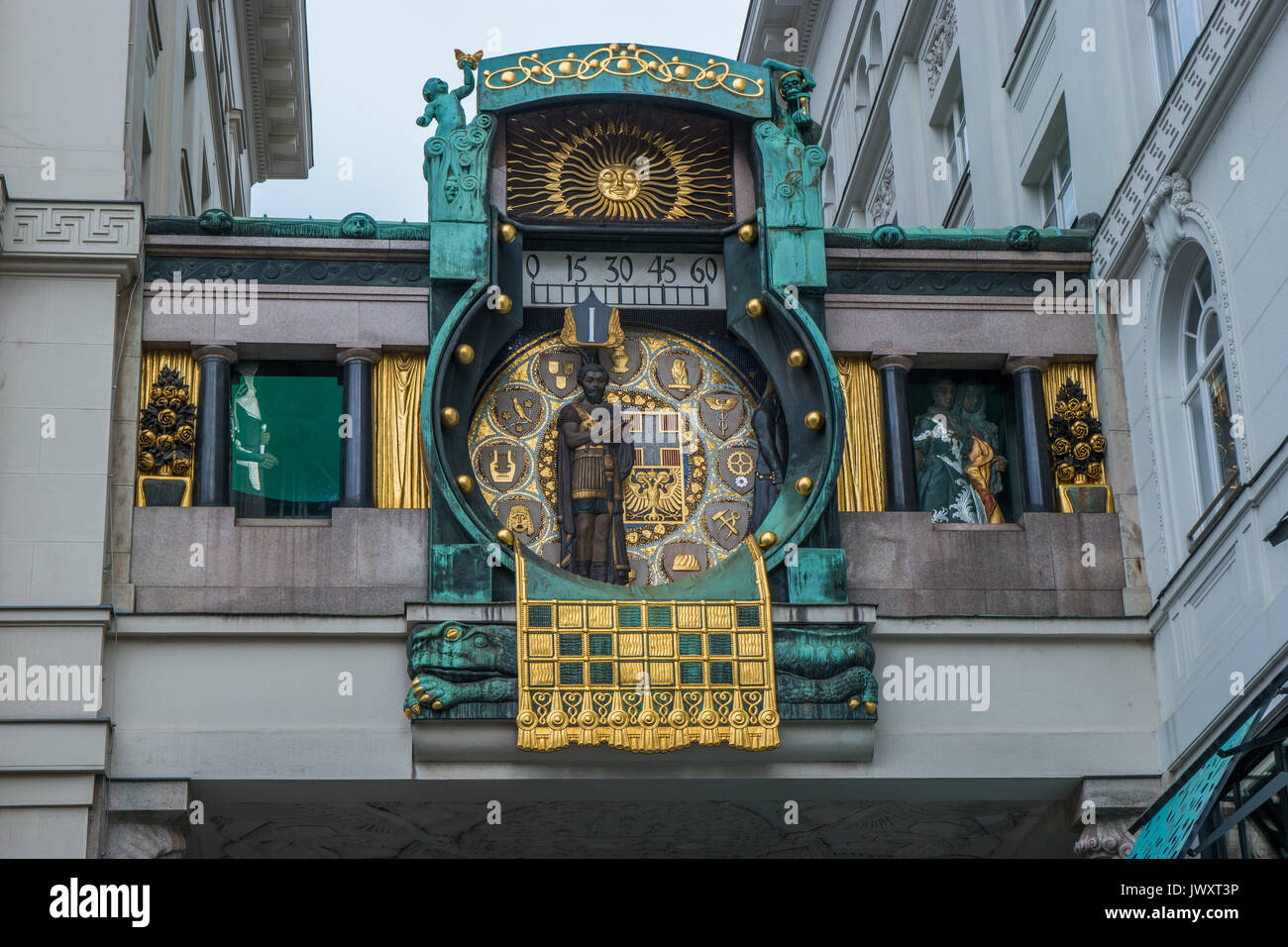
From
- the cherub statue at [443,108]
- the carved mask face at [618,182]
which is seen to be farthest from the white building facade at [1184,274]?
the cherub statue at [443,108]

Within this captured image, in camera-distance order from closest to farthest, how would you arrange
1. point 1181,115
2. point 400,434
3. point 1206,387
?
point 1181,115
point 1206,387
point 400,434

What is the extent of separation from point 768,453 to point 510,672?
3181 mm

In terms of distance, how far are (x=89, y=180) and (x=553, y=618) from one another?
5.41m

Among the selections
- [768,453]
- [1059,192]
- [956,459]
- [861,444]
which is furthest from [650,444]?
[1059,192]

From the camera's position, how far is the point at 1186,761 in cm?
1658

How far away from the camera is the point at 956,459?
18656 mm

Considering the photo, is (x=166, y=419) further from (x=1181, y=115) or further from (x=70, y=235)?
(x=1181, y=115)

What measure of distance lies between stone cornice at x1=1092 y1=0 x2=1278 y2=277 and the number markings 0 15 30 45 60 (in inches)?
133

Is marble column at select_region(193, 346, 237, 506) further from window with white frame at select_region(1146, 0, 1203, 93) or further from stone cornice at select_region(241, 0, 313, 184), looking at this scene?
stone cornice at select_region(241, 0, 313, 184)

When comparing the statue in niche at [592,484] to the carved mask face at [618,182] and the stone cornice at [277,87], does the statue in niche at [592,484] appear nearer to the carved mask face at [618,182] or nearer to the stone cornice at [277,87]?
the carved mask face at [618,182]

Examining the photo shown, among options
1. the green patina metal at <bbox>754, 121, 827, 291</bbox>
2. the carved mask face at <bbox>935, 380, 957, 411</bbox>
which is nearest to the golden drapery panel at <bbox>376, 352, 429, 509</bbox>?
the green patina metal at <bbox>754, 121, 827, 291</bbox>

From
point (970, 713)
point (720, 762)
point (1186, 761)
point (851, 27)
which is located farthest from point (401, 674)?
point (851, 27)

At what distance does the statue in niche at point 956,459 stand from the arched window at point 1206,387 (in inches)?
74.6

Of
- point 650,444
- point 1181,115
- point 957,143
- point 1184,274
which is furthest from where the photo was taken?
point 957,143
